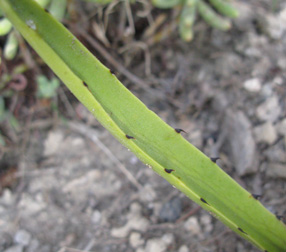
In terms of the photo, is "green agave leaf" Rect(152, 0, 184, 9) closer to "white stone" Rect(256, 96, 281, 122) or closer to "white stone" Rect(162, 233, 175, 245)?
"white stone" Rect(256, 96, 281, 122)

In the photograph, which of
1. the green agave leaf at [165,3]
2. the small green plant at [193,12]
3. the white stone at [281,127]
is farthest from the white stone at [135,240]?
the green agave leaf at [165,3]

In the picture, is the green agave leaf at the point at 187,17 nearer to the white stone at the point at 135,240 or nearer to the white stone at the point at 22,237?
the white stone at the point at 135,240

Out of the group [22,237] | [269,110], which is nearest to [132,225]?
[22,237]

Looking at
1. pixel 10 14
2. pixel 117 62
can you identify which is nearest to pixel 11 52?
pixel 117 62

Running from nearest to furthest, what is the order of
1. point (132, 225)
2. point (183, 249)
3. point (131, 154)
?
1. point (183, 249)
2. point (132, 225)
3. point (131, 154)

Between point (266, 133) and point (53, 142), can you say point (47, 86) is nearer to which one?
point (53, 142)

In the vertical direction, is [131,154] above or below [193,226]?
above

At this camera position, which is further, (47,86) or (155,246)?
(47,86)
